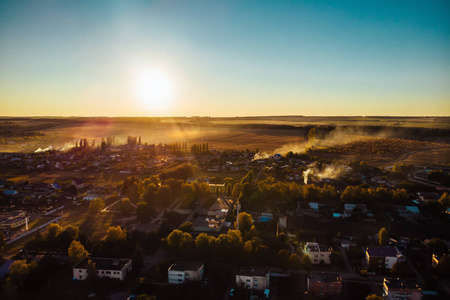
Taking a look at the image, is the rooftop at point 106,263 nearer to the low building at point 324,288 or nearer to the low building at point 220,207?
the low building at point 220,207

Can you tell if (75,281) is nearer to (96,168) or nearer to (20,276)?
(20,276)

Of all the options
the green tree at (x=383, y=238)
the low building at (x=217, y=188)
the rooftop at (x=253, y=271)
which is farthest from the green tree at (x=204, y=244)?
the low building at (x=217, y=188)

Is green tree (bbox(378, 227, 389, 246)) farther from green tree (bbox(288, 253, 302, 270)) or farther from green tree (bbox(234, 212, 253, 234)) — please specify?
green tree (bbox(234, 212, 253, 234))

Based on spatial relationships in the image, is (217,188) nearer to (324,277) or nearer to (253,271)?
(253,271)

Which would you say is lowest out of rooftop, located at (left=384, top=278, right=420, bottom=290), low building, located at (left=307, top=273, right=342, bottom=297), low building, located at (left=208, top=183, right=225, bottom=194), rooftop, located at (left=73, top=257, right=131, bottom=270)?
low building, located at (left=307, top=273, right=342, bottom=297)

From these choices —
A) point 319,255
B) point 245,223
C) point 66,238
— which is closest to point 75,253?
point 66,238

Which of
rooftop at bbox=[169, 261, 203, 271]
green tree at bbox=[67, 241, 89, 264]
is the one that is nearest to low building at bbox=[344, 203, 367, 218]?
rooftop at bbox=[169, 261, 203, 271]
